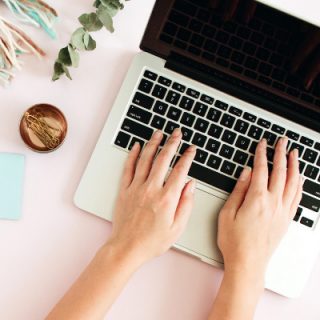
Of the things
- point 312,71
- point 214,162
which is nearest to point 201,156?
point 214,162

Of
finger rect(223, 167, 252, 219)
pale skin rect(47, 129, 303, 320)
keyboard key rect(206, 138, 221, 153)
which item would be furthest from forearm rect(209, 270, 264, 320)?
keyboard key rect(206, 138, 221, 153)

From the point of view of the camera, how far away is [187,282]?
2.92 feet

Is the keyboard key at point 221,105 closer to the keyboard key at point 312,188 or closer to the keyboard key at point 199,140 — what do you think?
the keyboard key at point 199,140

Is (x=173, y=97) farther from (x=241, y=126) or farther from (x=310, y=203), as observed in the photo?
(x=310, y=203)

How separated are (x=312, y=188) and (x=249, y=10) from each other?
0.32 metres

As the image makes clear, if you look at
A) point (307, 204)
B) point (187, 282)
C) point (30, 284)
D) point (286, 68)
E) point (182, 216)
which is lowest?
point (30, 284)

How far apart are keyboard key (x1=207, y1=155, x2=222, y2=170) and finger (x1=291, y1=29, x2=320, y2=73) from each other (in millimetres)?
197

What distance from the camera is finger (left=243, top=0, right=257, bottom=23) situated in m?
0.83

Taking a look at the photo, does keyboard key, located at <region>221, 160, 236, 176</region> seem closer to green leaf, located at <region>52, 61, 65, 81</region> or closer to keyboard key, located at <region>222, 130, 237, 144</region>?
keyboard key, located at <region>222, 130, 237, 144</region>

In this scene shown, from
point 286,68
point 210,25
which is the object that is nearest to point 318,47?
point 286,68

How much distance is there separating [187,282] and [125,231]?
5.7 inches

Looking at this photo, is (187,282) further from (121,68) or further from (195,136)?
(121,68)

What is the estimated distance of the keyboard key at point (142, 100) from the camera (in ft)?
2.89

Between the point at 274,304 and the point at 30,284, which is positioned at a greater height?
the point at 274,304
